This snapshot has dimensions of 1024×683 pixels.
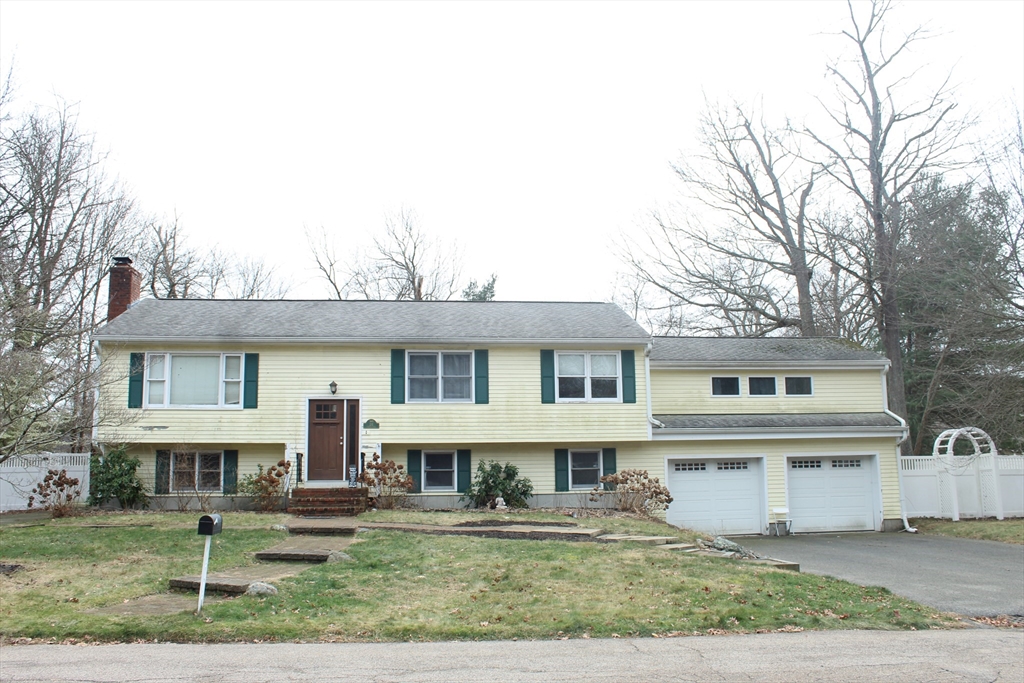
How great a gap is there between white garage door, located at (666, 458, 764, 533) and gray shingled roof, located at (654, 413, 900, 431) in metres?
1.00

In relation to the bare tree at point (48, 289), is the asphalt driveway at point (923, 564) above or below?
below

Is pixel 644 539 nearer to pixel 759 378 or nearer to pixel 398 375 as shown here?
pixel 398 375

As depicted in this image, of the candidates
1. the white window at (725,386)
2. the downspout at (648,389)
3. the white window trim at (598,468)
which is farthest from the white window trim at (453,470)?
the white window at (725,386)

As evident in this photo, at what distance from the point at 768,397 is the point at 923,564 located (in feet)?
26.1

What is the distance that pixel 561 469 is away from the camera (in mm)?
20641

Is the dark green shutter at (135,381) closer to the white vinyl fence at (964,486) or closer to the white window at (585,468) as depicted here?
the white window at (585,468)

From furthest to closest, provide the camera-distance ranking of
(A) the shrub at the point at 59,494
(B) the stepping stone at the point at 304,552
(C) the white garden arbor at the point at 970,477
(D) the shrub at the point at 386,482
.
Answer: (C) the white garden arbor at the point at 970,477 → (D) the shrub at the point at 386,482 → (A) the shrub at the point at 59,494 → (B) the stepping stone at the point at 304,552

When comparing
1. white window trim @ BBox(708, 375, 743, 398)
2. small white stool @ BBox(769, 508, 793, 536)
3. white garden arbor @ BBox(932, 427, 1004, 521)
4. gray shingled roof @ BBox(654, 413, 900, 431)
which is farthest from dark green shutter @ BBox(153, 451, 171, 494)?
white garden arbor @ BBox(932, 427, 1004, 521)

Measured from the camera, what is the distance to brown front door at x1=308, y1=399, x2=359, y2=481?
19594 mm

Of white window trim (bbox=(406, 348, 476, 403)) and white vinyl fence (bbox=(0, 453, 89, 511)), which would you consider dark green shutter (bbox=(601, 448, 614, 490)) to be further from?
white vinyl fence (bbox=(0, 453, 89, 511))

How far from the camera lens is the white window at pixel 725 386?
22.7 meters

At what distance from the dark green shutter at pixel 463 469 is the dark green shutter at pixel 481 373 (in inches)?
59.3

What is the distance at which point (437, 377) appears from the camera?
2033 centimetres

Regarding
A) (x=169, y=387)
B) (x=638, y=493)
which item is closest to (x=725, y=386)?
(x=638, y=493)
